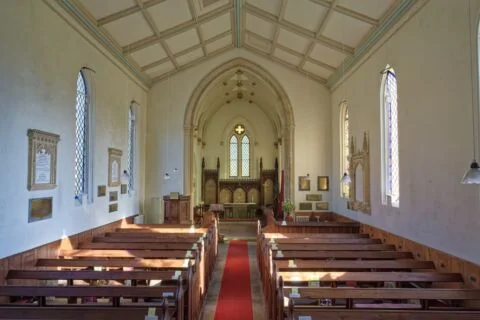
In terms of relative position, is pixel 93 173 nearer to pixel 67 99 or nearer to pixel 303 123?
pixel 67 99

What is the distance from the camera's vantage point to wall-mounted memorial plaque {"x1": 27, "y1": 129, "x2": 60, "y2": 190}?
6594 mm

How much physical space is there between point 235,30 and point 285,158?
5055 millimetres

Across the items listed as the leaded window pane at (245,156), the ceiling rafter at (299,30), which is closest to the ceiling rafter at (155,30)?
the ceiling rafter at (299,30)

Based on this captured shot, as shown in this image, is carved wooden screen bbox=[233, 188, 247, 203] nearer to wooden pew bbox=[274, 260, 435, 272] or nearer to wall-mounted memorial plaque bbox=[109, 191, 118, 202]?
wall-mounted memorial plaque bbox=[109, 191, 118, 202]

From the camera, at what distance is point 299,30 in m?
10.8

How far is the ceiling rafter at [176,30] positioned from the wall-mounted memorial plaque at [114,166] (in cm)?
273

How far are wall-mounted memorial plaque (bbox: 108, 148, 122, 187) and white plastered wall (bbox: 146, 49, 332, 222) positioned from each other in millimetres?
3199

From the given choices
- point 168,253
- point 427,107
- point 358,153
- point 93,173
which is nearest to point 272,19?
point 358,153

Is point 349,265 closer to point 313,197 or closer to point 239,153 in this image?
point 313,197

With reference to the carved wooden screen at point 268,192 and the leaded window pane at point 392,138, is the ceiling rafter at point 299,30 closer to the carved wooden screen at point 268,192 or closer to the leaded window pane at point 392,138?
the leaded window pane at point 392,138

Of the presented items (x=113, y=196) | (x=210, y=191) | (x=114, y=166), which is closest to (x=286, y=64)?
(x=114, y=166)

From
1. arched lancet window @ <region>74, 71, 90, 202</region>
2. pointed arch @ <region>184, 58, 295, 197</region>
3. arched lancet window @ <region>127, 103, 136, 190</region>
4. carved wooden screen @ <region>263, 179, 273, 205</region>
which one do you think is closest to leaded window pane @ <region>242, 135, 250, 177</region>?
carved wooden screen @ <region>263, 179, 273, 205</region>

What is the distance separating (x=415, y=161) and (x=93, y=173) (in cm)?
680

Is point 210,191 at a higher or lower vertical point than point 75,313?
higher
